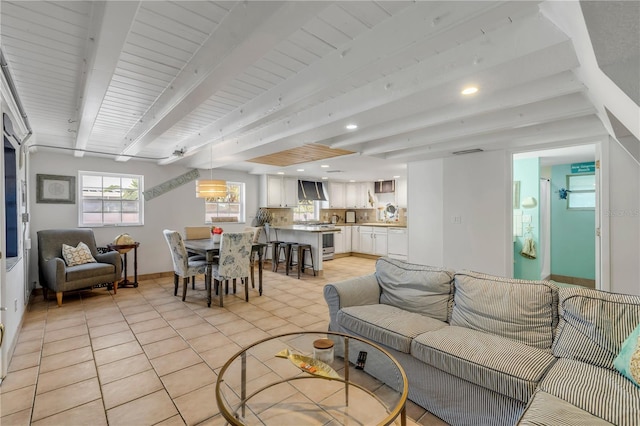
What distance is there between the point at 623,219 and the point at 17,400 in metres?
5.65

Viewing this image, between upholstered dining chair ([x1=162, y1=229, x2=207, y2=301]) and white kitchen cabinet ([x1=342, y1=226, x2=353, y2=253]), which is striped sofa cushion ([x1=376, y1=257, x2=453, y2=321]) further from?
white kitchen cabinet ([x1=342, y1=226, x2=353, y2=253])

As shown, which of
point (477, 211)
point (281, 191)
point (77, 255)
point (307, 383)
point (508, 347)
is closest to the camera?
point (508, 347)

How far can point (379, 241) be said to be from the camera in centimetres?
785

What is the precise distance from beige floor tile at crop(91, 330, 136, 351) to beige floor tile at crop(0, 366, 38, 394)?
0.46 meters

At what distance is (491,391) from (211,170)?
237 inches

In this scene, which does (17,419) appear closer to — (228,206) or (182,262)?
(182,262)

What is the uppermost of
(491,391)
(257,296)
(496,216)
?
(496,216)

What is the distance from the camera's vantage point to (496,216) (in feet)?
14.1

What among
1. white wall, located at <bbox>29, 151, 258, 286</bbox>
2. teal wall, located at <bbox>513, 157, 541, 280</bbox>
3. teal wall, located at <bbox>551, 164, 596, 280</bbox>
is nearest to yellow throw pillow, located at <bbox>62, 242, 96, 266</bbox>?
white wall, located at <bbox>29, 151, 258, 286</bbox>

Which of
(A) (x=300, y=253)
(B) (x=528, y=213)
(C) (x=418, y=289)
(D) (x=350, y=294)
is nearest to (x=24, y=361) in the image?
(D) (x=350, y=294)

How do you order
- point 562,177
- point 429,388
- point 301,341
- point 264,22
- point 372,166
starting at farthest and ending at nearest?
1. point 372,166
2. point 562,177
3. point 301,341
4. point 429,388
5. point 264,22

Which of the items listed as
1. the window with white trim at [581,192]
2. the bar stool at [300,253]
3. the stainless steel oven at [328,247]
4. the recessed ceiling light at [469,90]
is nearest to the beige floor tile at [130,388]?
the recessed ceiling light at [469,90]

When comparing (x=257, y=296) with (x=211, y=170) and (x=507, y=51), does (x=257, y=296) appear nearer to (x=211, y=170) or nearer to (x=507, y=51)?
(x=211, y=170)

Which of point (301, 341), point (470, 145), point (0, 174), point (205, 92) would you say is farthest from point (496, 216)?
point (0, 174)
